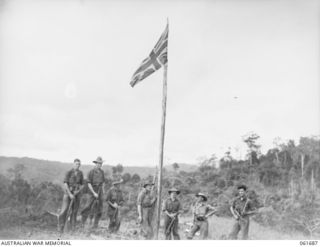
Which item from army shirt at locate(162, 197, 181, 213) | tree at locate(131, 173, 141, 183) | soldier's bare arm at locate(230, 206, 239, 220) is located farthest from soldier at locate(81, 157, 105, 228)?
soldier's bare arm at locate(230, 206, 239, 220)

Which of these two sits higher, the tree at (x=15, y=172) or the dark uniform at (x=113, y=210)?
the tree at (x=15, y=172)

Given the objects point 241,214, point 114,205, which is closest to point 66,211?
point 114,205

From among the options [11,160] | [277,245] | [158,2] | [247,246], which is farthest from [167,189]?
[158,2]

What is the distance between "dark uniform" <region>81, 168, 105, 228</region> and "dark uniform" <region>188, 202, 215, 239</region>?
2033 millimetres

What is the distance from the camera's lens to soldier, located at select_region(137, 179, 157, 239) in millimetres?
9016

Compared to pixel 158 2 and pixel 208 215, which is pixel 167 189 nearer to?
pixel 208 215

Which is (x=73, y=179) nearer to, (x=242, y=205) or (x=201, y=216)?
(x=201, y=216)

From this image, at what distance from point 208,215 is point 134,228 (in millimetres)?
1657

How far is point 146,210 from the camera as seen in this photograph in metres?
9.07

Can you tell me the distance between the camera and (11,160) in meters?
9.21

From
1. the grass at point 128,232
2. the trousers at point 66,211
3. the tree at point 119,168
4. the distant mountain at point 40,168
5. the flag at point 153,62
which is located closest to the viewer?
the grass at point 128,232

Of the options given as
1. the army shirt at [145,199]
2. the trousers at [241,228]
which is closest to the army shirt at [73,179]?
the army shirt at [145,199]

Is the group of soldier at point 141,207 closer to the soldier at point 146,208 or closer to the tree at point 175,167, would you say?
the soldier at point 146,208

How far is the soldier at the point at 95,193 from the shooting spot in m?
9.00
